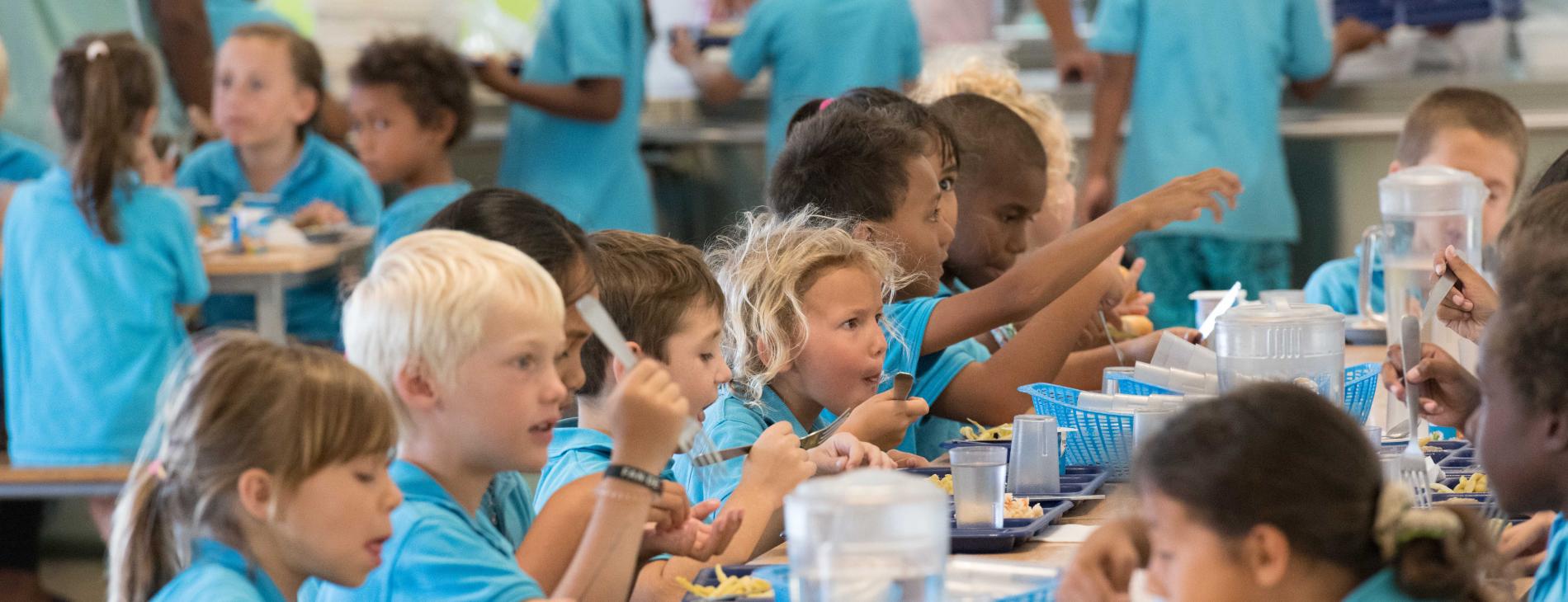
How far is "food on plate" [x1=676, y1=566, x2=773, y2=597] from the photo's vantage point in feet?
5.20

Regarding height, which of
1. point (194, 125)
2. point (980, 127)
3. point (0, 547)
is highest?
point (980, 127)

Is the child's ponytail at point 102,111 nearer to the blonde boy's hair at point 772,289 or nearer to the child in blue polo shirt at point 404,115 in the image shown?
the child in blue polo shirt at point 404,115

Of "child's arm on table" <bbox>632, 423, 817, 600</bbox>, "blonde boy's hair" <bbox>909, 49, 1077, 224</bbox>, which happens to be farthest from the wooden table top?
"child's arm on table" <bbox>632, 423, 817, 600</bbox>

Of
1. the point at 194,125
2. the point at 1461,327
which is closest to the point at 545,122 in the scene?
the point at 194,125

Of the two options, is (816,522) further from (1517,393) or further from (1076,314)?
(1076,314)

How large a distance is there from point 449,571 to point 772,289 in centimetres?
78

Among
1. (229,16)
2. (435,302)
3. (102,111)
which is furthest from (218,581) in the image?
(229,16)

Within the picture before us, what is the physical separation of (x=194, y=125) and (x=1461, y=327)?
13.8ft

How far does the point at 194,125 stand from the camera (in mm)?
5496

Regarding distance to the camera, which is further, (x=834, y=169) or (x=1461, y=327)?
(x=834, y=169)

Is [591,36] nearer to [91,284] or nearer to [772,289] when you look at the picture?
[91,284]

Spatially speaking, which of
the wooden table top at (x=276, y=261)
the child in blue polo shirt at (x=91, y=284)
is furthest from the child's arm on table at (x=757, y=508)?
the wooden table top at (x=276, y=261)

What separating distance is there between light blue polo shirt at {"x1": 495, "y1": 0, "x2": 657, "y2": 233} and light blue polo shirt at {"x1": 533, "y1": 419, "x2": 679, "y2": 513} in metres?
3.32

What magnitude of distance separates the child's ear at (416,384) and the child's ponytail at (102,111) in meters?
2.47
